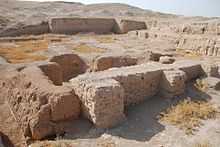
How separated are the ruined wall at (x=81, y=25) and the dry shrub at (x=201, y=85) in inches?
670

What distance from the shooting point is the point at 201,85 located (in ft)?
27.8

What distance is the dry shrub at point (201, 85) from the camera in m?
8.36

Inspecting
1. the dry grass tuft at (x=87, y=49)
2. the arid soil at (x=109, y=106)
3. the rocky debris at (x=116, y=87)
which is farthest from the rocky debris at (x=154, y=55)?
the dry grass tuft at (x=87, y=49)

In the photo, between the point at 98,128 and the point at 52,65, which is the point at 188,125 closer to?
the point at 98,128

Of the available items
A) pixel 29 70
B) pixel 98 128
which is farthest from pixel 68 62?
pixel 98 128

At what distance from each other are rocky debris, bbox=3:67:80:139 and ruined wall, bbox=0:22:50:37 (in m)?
15.5

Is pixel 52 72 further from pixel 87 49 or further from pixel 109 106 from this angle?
pixel 87 49

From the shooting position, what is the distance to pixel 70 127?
6.39 meters

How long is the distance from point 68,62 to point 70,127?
24.4ft

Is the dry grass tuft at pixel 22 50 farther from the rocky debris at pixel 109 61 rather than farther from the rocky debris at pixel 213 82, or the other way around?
the rocky debris at pixel 213 82

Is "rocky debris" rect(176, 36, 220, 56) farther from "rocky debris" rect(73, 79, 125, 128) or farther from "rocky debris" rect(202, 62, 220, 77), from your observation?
"rocky debris" rect(73, 79, 125, 128)

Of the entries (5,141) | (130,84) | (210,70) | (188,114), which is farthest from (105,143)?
(210,70)

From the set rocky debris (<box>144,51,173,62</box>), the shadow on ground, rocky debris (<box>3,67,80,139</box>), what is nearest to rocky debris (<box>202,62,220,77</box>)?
the shadow on ground

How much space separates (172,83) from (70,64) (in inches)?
273
